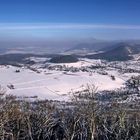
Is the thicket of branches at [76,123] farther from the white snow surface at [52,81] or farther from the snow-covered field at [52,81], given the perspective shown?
the white snow surface at [52,81]

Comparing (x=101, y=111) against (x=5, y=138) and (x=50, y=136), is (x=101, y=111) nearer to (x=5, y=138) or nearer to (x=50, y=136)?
(x=50, y=136)

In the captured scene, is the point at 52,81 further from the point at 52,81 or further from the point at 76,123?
the point at 76,123

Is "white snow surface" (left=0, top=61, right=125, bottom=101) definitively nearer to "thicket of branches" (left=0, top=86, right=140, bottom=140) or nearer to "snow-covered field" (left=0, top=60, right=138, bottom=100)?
"snow-covered field" (left=0, top=60, right=138, bottom=100)

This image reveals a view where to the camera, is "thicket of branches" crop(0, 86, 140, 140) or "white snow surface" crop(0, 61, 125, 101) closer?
"thicket of branches" crop(0, 86, 140, 140)

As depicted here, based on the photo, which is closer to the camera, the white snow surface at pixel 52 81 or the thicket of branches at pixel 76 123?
the thicket of branches at pixel 76 123

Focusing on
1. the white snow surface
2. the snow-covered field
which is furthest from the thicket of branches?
the white snow surface

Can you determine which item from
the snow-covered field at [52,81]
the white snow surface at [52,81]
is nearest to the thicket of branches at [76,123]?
the snow-covered field at [52,81]
